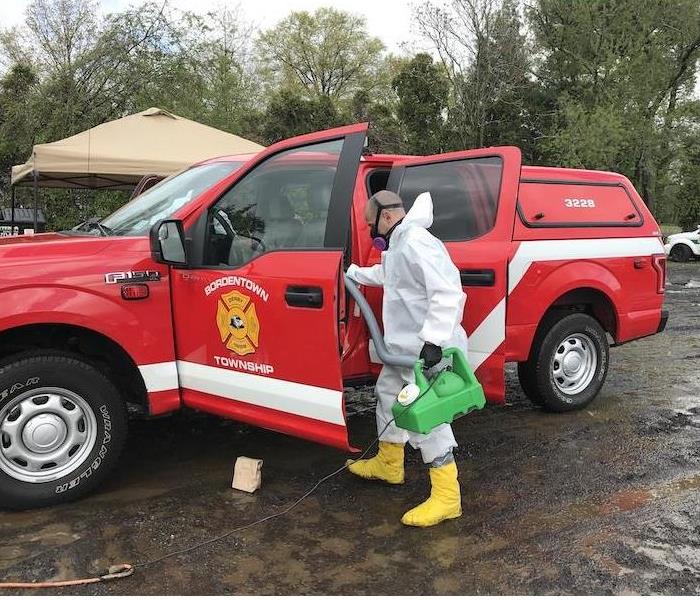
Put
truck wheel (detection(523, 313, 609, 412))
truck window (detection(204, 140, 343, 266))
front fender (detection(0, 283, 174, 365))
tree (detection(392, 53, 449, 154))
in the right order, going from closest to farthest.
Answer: front fender (detection(0, 283, 174, 365)) → truck window (detection(204, 140, 343, 266)) → truck wheel (detection(523, 313, 609, 412)) → tree (detection(392, 53, 449, 154))

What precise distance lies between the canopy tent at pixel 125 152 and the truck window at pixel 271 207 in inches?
205

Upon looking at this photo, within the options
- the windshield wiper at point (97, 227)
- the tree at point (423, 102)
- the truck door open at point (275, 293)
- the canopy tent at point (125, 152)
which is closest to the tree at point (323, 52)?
the tree at point (423, 102)

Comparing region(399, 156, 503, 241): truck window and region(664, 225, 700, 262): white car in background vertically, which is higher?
region(399, 156, 503, 241): truck window

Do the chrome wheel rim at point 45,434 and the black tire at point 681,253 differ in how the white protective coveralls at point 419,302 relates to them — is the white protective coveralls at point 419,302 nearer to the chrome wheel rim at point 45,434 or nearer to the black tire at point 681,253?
the chrome wheel rim at point 45,434

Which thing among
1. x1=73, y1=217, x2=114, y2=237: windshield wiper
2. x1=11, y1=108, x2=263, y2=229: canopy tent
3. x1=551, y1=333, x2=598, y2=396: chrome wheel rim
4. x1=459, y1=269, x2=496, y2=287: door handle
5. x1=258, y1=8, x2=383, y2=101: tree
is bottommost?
x1=551, y1=333, x2=598, y2=396: chrome wheel rim

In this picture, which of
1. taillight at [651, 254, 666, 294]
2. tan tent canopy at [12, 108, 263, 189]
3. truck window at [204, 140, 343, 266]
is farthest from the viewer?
tan tent canopy at [12, 108, 263, 189]

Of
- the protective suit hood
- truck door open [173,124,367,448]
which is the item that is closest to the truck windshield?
truck door open [173,124,367,448]

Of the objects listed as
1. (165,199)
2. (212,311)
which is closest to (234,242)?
(212,311)

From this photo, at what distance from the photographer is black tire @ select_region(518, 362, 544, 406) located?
15.6 feet

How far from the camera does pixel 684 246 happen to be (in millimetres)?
21203

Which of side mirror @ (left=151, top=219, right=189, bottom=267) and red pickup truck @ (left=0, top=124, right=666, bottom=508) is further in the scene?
side mirror @ (left=151, top=219, right=189, bottom=267)

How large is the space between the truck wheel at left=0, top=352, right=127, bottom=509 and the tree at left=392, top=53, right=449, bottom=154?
23.0m

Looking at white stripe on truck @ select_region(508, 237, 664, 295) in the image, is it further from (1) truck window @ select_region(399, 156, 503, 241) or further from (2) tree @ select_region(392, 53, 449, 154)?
(2) tree @ select_region(392, 53, 449, 154)

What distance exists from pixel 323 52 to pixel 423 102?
19287 mm
